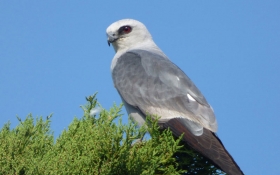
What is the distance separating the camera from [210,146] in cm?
486

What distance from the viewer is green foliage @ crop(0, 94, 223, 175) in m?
3.66

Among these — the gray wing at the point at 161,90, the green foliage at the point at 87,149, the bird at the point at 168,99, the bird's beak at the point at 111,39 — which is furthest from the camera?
the bird's beak at the point at 111,39

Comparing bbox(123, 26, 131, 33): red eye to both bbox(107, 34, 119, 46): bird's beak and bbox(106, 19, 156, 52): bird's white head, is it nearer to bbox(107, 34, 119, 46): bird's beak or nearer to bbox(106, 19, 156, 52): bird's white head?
bbox(106, 19, 156, 52): bird's white head

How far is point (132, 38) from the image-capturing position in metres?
7.13

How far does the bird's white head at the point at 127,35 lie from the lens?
7.03 metres

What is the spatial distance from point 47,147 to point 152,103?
1723 millimetres

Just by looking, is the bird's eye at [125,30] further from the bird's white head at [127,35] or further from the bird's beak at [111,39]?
the bird's beak at [111,39]

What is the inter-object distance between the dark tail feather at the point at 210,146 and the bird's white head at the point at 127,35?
2.08m

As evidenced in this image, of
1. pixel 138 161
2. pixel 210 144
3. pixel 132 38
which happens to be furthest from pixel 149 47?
pixel 138 161

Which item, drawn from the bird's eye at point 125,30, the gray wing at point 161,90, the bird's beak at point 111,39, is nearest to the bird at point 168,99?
the gray wing at point 161,90

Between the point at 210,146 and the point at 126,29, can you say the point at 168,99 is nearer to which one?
the point at 210,146

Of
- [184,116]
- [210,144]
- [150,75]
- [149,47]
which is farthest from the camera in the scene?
[149,47]

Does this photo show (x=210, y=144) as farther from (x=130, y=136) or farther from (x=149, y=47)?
(x=149, y=47)

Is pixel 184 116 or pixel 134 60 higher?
pixel 134 60
